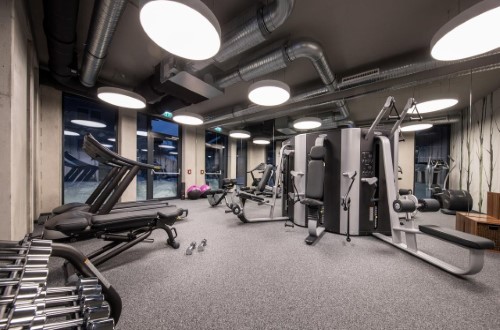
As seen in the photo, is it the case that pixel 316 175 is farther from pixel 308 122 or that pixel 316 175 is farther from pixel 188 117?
pixel 188 117

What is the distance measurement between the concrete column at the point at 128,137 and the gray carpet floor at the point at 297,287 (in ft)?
9.56

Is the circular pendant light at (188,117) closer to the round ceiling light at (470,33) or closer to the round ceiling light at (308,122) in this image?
the round ceiling light at (308,122)

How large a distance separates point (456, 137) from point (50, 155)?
479 inches

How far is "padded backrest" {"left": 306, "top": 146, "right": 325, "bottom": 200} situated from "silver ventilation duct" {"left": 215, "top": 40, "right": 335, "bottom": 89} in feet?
4.95

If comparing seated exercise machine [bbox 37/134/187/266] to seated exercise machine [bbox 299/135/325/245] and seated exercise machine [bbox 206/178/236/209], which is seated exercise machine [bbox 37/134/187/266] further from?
seated exercise machine [bbox 206/178/236/209]

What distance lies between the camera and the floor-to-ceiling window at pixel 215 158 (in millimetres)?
8322

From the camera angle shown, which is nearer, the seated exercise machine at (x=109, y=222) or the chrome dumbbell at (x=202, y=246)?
the seated exercise machine at (x=109, y=222)

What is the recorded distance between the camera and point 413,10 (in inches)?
97.1

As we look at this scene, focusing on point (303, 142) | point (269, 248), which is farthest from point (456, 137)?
point (269, 248)

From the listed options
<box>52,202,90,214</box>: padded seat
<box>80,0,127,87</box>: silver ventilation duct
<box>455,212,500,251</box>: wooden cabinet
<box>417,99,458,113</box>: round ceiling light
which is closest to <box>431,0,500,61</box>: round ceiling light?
<box>417,99,458,113</box>: round ceiling light

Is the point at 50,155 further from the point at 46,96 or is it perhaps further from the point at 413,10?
the point at 413,10

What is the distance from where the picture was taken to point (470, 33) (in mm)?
1734

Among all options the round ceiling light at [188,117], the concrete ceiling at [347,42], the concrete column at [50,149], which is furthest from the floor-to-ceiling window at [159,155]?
the concrete column at [50,149]

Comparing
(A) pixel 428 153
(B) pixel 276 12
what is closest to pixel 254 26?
(B) pixel 276 12
